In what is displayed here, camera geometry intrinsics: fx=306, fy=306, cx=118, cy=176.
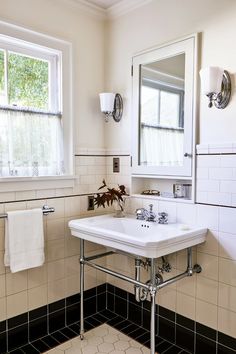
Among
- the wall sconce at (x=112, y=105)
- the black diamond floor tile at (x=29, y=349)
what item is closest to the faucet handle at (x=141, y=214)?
the wall sconce at (x=112, y=105)

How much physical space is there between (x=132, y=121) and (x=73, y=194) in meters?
0.73

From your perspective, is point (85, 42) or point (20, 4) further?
point (85, 42)

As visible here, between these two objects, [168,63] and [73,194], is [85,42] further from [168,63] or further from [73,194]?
[73,194]

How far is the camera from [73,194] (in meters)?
2.38

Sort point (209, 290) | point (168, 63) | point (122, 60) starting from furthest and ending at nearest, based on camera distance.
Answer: point (122, 60), point (168, 63), point (209, 290)

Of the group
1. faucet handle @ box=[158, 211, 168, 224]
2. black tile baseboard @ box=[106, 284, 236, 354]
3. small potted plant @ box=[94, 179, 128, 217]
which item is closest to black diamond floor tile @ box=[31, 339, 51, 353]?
black tile baseboard @ box=[106, 284, 236, 354]

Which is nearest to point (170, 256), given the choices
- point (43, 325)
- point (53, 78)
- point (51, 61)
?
point (43, 325)

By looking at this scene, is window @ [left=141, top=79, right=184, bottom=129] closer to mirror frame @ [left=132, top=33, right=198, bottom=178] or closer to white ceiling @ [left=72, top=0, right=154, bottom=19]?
Result: mirror frame @ [left=132, top=33, right=198, bottom=178]

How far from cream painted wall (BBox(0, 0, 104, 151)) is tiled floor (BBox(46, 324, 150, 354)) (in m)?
1.42

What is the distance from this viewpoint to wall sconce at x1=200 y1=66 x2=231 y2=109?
171cm

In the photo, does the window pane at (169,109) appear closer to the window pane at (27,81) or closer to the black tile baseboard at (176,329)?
the window pane at (27,81)

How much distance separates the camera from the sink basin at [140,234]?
1.65m

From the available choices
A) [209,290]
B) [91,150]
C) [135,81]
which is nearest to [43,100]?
[91,150]

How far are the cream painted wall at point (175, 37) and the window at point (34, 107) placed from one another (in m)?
0.41
